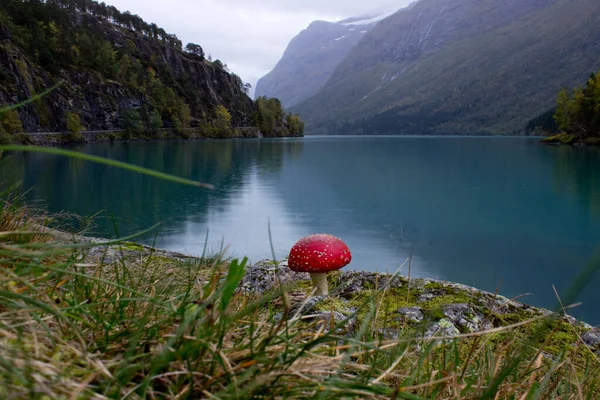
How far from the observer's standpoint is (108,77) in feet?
334

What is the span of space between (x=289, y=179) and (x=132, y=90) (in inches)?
3326

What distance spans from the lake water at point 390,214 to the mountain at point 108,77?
32444 mm

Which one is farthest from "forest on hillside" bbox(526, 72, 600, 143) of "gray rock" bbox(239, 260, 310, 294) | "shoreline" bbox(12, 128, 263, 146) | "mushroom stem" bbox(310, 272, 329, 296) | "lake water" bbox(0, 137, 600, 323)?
"shoreline" bbox(12, 128, 263, 146)

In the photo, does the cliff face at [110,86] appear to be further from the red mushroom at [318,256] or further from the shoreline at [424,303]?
the red mushroom at [318,256]

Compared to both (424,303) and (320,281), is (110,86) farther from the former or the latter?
(424,303)

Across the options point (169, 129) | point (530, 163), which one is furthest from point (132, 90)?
point (530, 163)

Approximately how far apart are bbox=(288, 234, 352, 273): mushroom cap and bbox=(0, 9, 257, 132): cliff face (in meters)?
37.3

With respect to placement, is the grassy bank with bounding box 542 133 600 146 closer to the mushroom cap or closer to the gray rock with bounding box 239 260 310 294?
the gray rock with bounding box 239 260 310 294

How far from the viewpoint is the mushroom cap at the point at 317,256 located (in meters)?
4.16

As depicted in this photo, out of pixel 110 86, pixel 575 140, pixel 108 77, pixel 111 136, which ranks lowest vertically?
pixel 111 136

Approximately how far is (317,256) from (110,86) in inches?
4156

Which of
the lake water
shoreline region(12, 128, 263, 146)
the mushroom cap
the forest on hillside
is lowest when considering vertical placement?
the lake water

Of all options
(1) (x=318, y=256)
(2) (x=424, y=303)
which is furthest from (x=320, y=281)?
(2) (x=424, y=303)

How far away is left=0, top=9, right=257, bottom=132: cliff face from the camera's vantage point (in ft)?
238
